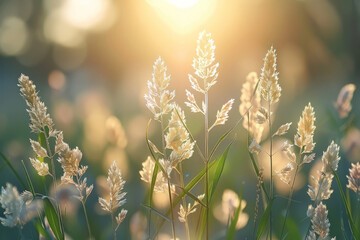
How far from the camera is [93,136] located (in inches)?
78.0

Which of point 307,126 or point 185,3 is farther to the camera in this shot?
point 185,3

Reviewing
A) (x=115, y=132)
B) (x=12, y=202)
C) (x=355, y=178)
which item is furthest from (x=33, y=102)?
(x=355, y=178)

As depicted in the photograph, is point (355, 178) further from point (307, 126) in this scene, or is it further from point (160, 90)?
point (160, 90)

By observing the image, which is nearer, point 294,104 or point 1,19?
point 294,104

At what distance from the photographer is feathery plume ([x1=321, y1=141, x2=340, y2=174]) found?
108 centimetres

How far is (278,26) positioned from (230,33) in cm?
130

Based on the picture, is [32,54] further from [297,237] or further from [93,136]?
[297,237]

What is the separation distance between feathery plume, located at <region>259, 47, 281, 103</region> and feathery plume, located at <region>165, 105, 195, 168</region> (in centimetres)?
22

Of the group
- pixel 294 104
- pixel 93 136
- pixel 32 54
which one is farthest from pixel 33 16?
pixel 93 136

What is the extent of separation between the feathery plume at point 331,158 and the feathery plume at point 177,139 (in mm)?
343

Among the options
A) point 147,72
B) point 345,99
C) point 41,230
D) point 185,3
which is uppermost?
point 185,3

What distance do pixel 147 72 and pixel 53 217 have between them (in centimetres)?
628

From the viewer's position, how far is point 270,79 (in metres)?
1.08

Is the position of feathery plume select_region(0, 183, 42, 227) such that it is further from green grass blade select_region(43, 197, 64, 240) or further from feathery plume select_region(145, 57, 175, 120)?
feathery plume select_region(145, 57, 175, 120)
